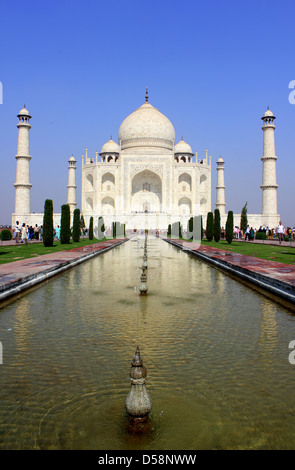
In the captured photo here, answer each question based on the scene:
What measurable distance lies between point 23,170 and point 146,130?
15293 millimetres

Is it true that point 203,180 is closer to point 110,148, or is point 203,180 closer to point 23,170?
point 110,148

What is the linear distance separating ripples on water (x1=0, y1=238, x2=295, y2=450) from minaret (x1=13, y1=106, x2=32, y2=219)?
32.2 meters

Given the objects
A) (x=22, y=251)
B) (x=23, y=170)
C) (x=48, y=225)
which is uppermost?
(x=23, y=170)

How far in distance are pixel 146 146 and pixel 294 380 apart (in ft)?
142

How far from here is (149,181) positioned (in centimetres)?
4600

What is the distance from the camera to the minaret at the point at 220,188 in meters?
43.9

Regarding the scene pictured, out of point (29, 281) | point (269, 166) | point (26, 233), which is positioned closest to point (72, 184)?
point (269, 166)

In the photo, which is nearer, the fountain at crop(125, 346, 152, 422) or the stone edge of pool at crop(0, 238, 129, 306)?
the fountain at crop(125, 346, 152, 422)

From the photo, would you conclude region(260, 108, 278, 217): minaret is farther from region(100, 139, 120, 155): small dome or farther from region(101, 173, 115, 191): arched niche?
region(100, 139, 120, 155): small dome

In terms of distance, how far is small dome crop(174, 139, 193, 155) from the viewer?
46.4 metres

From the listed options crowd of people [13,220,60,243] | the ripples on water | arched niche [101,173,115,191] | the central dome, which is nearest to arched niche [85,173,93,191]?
arched niche [101,173,115,191]

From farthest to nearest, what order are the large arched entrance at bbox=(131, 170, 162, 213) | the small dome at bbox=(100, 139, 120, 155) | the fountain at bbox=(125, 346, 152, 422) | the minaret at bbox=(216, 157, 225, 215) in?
1. the small dome at bbox=(100, 139, 120, 155)
2. the large arched entrance at bbox=(131, 170, 162, 213)
3. the minaret at bbox=(216, 157, 225, 215)
4. the fountain at bbox=(125, 346, 152, 422)
